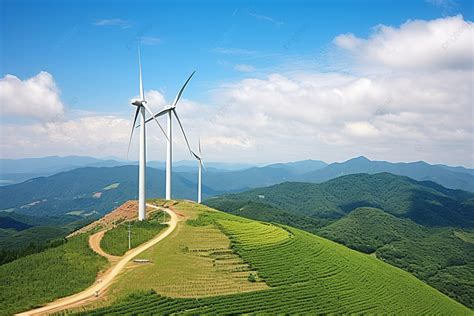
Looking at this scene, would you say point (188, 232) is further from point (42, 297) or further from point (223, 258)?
point (42, 297)

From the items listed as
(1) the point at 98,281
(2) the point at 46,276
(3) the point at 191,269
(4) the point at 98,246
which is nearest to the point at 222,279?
(3) the point at 191,269

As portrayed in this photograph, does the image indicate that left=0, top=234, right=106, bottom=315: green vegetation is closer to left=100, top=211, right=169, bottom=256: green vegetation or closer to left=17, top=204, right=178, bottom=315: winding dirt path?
left=17, top=204, right=178, bottom=315: winding dirt path

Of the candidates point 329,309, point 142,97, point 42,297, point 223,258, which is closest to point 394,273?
point 329,309

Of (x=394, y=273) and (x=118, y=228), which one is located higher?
(x=118, y=228)

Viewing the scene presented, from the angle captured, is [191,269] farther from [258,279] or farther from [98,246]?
[98,246]

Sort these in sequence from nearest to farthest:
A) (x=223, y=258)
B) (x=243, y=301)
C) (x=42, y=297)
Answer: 1. (x=42, y=297)
2. (x=243, y=301)
3. (x=223, y=258)

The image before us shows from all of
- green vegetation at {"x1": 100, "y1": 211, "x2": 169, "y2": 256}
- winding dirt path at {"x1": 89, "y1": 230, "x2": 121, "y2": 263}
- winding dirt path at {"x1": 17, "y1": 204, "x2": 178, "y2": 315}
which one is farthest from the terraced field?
winding dirt path at {"x1": 89, "y1": 230, "x2": 121, "y2": 263}
